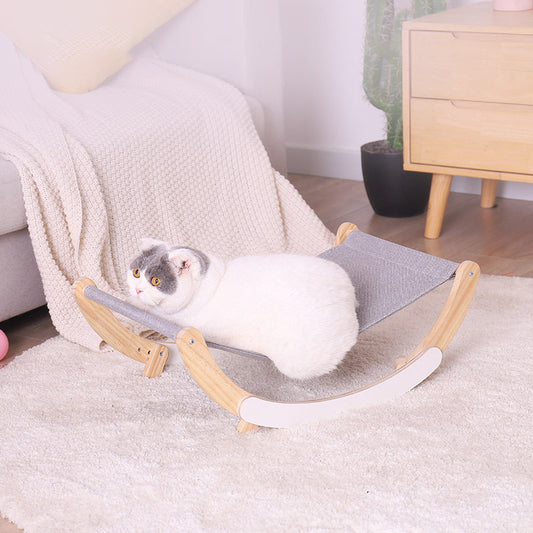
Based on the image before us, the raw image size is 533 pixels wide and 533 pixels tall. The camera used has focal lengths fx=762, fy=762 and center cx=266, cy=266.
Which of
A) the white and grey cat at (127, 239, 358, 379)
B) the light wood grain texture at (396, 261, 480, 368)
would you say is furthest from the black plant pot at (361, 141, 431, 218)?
the white and grey cat at (127, 239, 358, 379)

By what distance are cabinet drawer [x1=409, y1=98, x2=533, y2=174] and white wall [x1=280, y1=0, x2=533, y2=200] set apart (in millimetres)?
484

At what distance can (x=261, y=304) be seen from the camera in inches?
51.4

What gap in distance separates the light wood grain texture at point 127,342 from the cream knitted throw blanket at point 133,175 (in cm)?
15

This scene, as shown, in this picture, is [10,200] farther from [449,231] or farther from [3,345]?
[449,231]

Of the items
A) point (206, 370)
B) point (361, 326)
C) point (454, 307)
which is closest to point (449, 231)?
point (454, 307)

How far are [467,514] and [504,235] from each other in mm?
1335

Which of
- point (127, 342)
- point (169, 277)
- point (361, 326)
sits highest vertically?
point (169, 277)

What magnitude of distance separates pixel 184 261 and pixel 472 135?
3.64 feet

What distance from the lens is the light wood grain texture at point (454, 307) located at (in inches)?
55.8

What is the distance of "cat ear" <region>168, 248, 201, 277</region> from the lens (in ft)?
4.26

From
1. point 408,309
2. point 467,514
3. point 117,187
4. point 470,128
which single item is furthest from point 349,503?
point 470,128

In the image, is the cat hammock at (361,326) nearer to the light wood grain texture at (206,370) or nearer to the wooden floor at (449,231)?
the light wood grain texture at (206,370)

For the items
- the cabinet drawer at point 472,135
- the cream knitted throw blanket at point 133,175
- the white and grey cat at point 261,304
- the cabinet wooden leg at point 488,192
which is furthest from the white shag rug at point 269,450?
the cabinet wooden leg at point 488,192

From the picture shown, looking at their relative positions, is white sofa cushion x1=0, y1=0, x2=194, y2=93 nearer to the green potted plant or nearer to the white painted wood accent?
the green potted plant
